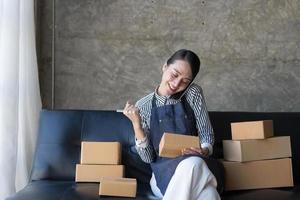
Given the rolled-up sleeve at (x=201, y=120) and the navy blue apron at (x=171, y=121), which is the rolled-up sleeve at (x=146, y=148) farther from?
the rolled-up sleeve at (x=201, y=120)

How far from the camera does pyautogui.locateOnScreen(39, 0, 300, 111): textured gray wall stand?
3.32 m

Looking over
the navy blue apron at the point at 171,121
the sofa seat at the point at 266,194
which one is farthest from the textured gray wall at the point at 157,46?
the sofa seat at the point at 266,194

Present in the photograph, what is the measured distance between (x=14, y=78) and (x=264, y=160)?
5.39ft

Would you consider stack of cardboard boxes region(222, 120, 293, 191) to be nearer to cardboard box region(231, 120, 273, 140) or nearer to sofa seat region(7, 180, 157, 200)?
cardboard box region(231, 120, 273, 140)

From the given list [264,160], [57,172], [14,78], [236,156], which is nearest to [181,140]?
[236,156]

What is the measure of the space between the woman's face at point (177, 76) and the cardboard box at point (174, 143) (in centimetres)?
32

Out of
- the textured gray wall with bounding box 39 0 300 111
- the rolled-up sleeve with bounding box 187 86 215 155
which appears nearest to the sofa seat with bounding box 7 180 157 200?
the rolled-up sleeve with bounding box 187 86 215 155

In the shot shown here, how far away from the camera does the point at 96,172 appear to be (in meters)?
2.50

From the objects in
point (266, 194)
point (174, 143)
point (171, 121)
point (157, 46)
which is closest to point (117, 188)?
Answer: point (174, 143)

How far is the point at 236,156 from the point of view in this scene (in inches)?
94.6

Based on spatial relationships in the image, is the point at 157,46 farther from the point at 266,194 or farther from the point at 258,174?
the point at 266,194

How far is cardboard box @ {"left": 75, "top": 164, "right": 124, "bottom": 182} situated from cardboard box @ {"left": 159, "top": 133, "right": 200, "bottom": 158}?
42 cm

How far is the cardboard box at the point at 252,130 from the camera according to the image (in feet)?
7.79

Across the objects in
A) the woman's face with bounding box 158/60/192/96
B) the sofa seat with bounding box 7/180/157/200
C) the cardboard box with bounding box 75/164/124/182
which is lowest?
the sofa seat with bounding box 7/180/157/200
